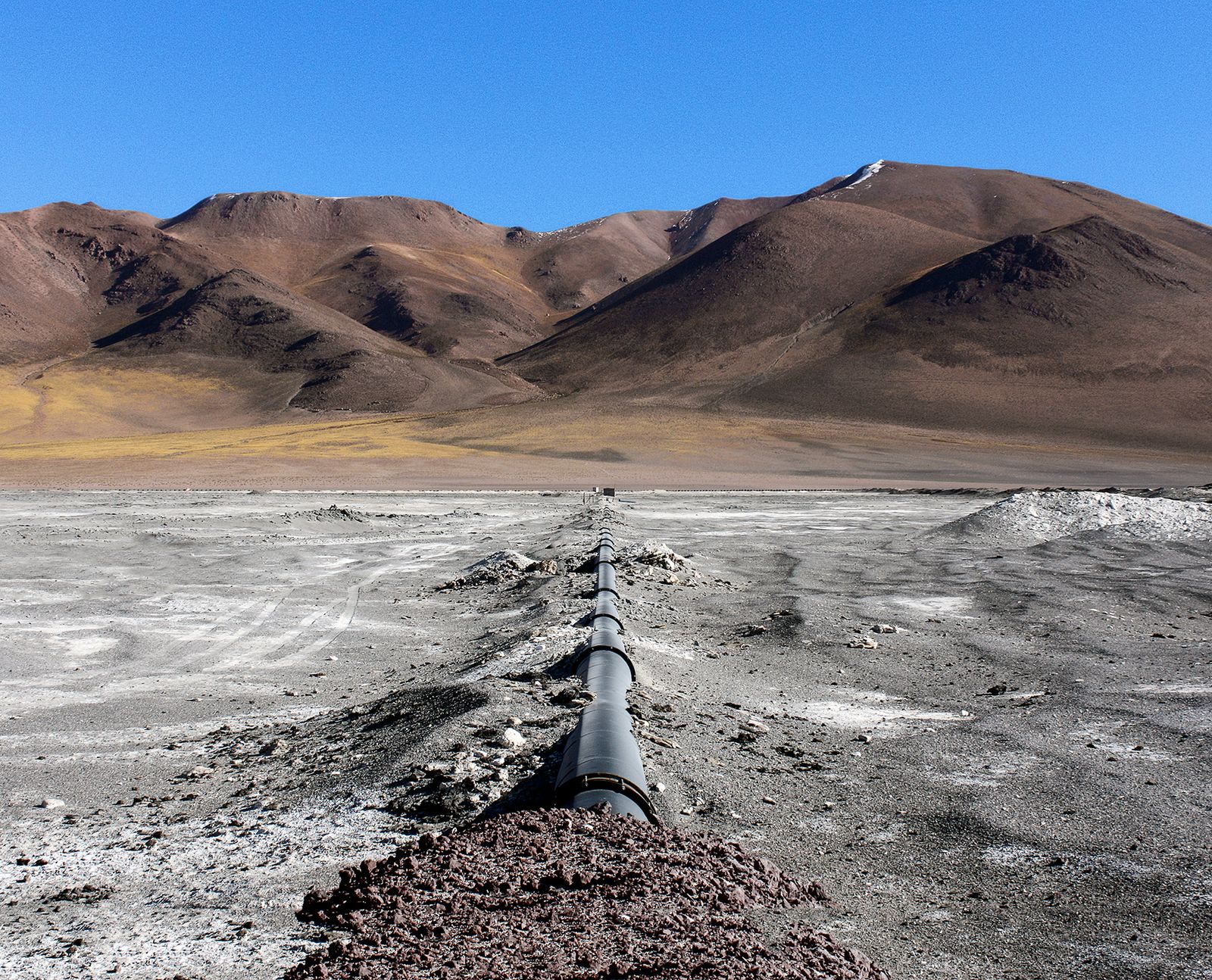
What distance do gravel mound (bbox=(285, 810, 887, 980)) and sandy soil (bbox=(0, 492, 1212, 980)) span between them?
0.19m

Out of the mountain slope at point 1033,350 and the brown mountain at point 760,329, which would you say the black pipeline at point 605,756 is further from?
the mountain slope at point 1033,350

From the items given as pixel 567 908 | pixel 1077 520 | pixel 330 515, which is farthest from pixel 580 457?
pixel 567 908

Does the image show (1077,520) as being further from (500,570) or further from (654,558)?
(500,570)

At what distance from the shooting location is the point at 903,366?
80.1 metres

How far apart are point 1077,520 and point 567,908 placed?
15538mm

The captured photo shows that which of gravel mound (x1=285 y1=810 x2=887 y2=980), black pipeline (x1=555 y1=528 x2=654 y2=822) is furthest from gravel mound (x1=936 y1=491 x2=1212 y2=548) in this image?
gravel mound (x1=285 y1=810 x2=887 y2=980)

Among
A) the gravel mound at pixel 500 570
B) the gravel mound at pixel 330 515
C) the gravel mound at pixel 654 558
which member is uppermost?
the gravel mound at pixel 654 558

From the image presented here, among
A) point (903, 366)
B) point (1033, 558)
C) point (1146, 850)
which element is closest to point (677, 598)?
point (1033, 558)

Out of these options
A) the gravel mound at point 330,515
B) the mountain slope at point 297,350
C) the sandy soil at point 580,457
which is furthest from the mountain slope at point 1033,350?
the gravel mound at point 330,515

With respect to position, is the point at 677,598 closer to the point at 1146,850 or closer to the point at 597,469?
the point at 1146,850

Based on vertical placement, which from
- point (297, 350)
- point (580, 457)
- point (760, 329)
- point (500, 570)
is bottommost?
point (500, 570)

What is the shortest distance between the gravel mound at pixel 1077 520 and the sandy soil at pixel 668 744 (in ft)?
11.7

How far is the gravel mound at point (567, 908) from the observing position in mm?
2619

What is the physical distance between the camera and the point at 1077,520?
1628 centimetres
